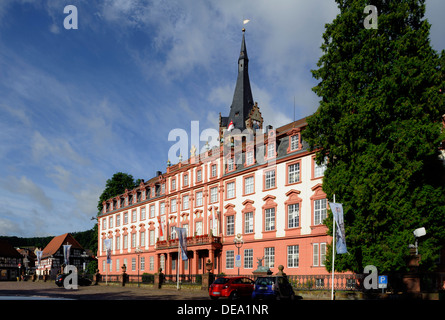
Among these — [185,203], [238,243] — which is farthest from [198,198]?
[238,243]

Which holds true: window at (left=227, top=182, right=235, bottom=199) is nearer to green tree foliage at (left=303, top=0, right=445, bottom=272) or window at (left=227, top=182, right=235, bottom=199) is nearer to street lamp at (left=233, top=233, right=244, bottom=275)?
street lamp at (left=233, top=233, right=244, bottom=275)

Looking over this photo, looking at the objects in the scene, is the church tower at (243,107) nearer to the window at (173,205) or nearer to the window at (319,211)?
the window at (173,205)

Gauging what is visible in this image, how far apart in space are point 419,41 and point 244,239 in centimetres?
2473

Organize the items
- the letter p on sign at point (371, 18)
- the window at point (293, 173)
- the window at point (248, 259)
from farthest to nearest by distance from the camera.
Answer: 1. the window at point (248, 259)
2. the window at point (293, 173)
3. the letter p on sign at point (371, 18)

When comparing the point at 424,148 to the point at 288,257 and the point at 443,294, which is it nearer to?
the point at 443,294

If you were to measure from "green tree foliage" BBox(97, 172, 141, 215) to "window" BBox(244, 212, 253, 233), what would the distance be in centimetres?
4196

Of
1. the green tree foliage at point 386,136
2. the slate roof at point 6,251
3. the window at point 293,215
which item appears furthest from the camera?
the slate roof at point 6,251

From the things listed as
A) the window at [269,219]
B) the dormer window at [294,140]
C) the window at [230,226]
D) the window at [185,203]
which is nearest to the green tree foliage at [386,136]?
the dormer window at [294,140]

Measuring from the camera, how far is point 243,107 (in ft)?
228

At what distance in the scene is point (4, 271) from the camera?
10081cm

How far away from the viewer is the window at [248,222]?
43.7 metres

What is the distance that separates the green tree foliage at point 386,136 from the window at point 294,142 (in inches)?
432
